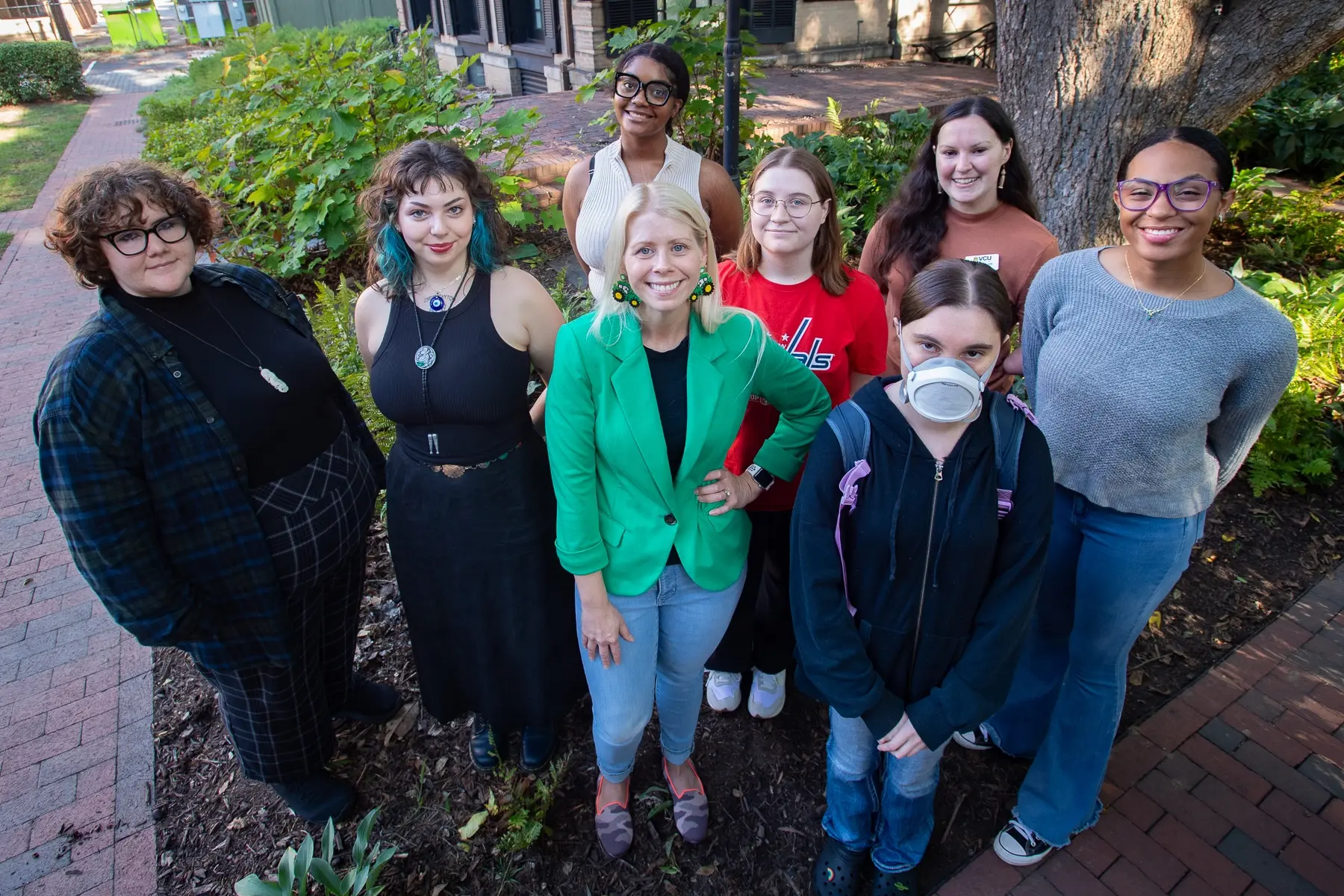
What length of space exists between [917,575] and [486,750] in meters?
1.70

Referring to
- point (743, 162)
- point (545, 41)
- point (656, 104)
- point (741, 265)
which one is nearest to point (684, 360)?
point (741, 265)

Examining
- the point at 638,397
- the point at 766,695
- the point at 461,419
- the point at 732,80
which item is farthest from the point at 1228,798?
the point at 732,80

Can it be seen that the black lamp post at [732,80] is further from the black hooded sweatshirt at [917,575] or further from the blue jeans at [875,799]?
the blue jeans at [875,799]

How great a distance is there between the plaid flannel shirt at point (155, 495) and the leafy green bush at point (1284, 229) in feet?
21.7

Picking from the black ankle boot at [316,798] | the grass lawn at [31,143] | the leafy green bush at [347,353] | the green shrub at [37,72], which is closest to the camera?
the black ankle boot at [316,798]

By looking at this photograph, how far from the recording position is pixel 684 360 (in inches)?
77.0

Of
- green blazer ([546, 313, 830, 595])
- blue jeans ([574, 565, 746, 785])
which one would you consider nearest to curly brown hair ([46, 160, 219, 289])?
green blazer ([546, 313, 830, 595])

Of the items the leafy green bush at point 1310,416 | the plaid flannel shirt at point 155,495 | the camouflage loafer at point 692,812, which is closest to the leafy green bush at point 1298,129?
the leafy green bush at point 1310,416

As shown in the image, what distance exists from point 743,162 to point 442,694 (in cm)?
574

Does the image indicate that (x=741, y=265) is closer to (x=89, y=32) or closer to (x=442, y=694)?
(x=442, y=694)

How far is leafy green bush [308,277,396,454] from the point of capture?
13.8 ft

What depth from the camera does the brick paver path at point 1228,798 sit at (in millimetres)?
2330

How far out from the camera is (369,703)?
9.43ft

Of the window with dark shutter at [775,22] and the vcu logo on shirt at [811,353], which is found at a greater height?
the window with dark shutter at [775,22]
